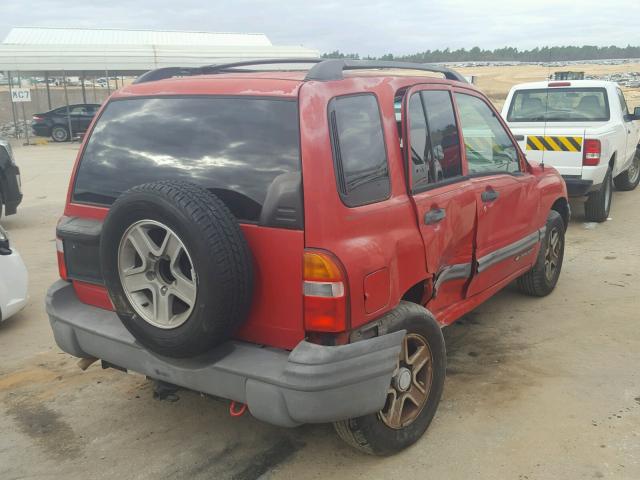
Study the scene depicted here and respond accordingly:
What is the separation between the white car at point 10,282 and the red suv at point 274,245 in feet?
5.25

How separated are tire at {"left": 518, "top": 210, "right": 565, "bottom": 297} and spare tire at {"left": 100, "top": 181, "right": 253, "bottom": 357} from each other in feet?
10.8

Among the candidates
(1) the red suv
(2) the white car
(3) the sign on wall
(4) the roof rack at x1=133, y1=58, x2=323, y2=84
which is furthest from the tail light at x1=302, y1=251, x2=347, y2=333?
(3) the sign on wall

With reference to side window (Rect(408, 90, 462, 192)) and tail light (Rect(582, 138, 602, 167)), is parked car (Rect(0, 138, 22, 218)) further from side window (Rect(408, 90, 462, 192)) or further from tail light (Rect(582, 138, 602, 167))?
tail light (Rect(582, 138, 602, 167))

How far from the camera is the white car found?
4.75 m

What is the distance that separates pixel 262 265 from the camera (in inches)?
107

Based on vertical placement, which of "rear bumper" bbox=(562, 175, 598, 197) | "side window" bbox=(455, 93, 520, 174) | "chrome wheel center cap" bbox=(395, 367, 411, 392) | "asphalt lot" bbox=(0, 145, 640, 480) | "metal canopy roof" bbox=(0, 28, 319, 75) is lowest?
"asphalt lot" bbox=(0, 145, 640, 480)

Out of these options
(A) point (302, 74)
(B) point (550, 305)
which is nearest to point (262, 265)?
(A) point (302, 74)

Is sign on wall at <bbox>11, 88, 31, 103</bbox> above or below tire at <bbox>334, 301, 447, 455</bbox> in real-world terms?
above

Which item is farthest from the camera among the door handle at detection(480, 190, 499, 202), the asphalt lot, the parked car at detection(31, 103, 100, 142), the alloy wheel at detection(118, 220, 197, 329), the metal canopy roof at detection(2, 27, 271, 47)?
the metal canopy roof at detection(2, 27, 271, 47)

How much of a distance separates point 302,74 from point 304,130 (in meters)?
0.54

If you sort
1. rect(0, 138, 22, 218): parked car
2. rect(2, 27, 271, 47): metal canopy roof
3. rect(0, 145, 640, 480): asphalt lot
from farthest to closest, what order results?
rect(2, 27, 271, 47): metal canopy roof < rect(0, 138, 22, 218): parked car < rect(0, 145, 640, 480): asphalt lot

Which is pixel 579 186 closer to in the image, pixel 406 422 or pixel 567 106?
pixel 567 106

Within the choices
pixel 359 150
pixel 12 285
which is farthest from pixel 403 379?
pixel 12 285

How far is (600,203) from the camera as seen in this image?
27.1ft
